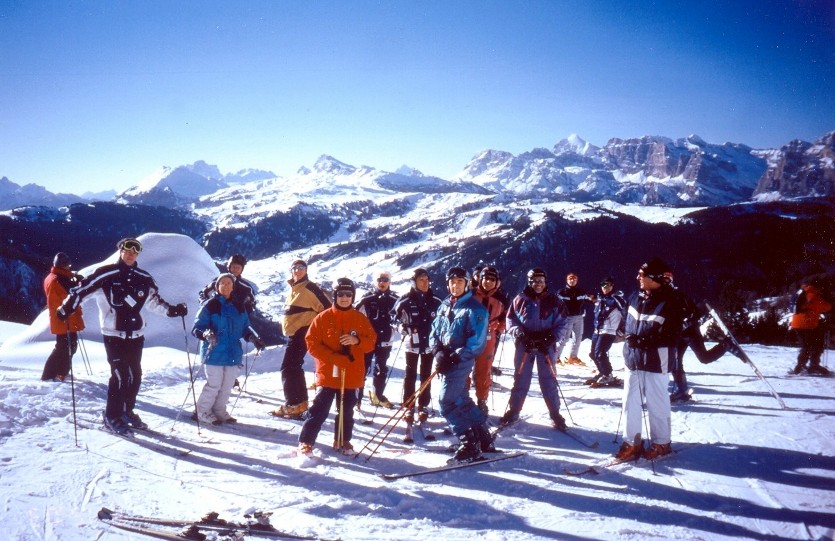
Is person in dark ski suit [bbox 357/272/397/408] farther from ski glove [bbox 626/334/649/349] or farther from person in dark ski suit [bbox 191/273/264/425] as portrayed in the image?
ski glove [bbox 626/334/649/349]

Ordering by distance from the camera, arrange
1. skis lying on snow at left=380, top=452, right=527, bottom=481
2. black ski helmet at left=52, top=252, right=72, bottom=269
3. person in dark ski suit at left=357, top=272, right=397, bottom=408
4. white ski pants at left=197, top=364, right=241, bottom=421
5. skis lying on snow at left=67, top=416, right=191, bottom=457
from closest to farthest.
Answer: skis lying on snow at left=380, top=452, right=527, bottom=481 → skis lying on snow at left=67, top=416, right=191, bottom=457 → white ski pants at left=197, top=364, right=241, bottom=421 → person in dark ski suit at left=357, top=272, right=397, bottom=408 → black ski helmet at left=52, top=252, right=72, bottom=269

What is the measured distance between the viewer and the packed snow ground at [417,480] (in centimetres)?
389

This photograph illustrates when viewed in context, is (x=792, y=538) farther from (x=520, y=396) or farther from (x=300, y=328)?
(x=300, y=328)

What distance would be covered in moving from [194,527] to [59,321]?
21.6 ft

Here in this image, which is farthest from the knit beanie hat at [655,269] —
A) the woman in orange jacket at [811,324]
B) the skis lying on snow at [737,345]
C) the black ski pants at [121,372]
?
the woman in orange jacket at [811,324]

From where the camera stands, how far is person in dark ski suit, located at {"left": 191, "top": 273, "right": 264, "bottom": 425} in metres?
6.37

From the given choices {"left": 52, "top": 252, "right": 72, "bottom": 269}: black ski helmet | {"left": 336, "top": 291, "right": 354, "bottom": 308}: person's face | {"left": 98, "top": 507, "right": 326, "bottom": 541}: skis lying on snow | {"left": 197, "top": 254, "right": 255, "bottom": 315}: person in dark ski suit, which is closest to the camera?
{"left": 98, "top": 507, "right": 326, "bottom": 541}: skis lying on snow

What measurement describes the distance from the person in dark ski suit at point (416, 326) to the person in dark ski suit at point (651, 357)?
2.94m

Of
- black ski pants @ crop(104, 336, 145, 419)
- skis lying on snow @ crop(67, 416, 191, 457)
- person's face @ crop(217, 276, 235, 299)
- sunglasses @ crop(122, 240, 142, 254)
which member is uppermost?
sunglasses @ crop(122, 240, 142, 254)

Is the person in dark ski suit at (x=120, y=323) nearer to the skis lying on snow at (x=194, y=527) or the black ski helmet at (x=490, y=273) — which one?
the skis lying on snow at (x=194, y=527)

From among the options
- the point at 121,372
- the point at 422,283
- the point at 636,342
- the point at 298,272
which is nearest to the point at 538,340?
the point at 636,342

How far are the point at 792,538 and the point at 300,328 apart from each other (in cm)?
626

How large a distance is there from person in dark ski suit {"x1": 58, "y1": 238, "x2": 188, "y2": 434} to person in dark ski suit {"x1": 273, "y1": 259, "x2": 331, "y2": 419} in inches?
80.0

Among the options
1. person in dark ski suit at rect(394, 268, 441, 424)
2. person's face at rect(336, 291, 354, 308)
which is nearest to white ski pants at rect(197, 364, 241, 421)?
person's face at rect(336, 291, 354, 308)
